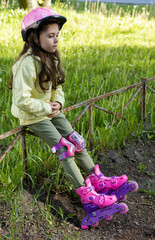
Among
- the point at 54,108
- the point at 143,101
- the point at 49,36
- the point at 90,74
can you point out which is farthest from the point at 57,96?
the point at 90,74

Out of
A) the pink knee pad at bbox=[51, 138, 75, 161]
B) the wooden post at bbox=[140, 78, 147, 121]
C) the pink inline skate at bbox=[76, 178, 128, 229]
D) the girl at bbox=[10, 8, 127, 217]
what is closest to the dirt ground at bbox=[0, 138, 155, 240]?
the pink inline skate at bbox=[76, 178, 128, 229]

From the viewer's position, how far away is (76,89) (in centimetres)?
415

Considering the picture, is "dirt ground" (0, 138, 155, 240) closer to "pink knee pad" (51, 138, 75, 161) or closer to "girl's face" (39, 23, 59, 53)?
"pink knee pad" (51, 138, 75, 161)

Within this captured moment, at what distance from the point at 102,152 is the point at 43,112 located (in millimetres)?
1155

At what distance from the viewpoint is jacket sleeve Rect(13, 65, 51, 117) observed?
6.68ft

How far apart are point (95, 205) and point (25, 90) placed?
94 centimetres

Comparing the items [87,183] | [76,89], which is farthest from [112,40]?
[87,183]

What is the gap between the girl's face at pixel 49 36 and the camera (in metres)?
2.13

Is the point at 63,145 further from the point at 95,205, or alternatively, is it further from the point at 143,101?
the point at 143,101

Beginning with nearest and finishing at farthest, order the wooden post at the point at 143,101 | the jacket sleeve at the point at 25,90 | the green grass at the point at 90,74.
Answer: the jacket sleeve at the point at 25,90, the green grass at the point at 90,74, the wooden post at the point at 143,101

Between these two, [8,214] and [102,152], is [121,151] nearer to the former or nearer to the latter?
[102,152]

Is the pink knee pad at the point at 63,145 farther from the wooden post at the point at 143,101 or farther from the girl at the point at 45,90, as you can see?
the wooden post at the point at 143,101

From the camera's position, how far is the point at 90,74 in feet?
15.5

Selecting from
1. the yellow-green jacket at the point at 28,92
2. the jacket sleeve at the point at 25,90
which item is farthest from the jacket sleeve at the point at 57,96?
the jacket sleeve at the point at 25,90
